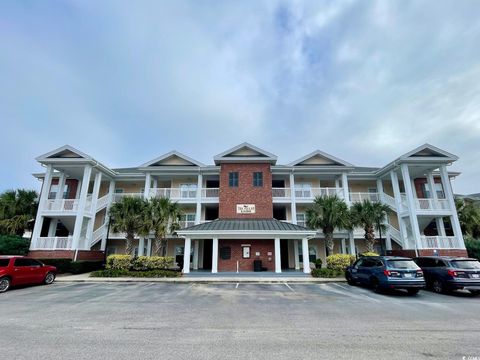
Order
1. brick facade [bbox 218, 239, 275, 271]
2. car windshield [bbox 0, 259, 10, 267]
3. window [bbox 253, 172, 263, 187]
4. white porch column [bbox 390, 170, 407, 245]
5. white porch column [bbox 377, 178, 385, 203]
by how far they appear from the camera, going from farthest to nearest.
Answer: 1. white porch column [bbox 377, 178, 385, 203]
2. window [bbox 253, 172, 263, 187]
3. white porch column [bbox 390, 170, 407, 245]
4. brick facade [bbox 218, 239, 275, 271]
5. car windshield [bbox 0, 259, 10, 267]

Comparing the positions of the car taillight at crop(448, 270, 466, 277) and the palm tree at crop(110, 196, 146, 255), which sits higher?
the palm tree at crop(110, 196, 146, 255)

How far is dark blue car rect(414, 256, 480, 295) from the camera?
10.8m

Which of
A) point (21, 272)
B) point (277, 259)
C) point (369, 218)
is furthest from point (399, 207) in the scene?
point (21, 272)

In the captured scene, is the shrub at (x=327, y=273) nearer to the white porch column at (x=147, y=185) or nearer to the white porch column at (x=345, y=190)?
the white porch column at (x=345, y=190)

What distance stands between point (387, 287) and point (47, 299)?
14.6 meters

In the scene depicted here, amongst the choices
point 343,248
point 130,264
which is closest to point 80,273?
point 130,264

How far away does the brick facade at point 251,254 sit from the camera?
20156 millimetres

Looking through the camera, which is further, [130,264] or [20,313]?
[130,264]

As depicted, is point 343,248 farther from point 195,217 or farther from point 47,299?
point 47,299

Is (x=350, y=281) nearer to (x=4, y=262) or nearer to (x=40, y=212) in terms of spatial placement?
(x=4, y=262)

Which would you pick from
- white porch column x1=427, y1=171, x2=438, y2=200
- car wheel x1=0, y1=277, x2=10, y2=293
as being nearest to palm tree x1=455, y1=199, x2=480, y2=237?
white porch column x1=427, y1=171, x2=438, y2=200

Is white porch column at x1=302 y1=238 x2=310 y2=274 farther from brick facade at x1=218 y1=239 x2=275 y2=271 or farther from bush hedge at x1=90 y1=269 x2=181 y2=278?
bush hedge at x1=90 y1=269 x2=181 y2=278

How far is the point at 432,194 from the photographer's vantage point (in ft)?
73.1

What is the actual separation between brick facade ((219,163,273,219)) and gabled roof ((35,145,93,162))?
474 inches
